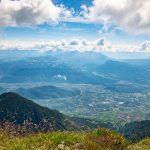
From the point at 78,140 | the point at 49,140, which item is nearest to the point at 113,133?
the point at 78,140

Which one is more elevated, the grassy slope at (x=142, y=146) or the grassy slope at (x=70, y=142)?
the grassy slope at (x=70, y=142)

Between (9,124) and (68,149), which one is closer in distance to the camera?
(68,149)

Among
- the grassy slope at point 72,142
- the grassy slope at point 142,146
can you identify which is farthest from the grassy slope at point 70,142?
the grassy slope at point 142,146

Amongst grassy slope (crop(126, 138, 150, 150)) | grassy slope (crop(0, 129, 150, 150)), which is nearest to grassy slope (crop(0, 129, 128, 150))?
grassy slope (crop(0, 129, 150, 150))

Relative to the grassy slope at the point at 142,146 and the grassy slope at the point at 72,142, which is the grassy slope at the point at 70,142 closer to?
the grassy slope at the point at 72,142

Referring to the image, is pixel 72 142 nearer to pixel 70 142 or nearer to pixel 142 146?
pixel 70 142

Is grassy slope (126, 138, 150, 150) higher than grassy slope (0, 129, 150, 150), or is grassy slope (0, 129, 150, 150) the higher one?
grassy slope (0, 129, 150, 150)

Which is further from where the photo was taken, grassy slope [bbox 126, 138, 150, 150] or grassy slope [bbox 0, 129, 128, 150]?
grassy slope [bbox 126, 138, 150, 150]

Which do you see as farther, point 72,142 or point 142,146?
point 142,146

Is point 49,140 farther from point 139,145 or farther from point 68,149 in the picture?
point 139,145

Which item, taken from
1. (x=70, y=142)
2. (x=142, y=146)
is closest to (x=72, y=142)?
(x=70, y=142)

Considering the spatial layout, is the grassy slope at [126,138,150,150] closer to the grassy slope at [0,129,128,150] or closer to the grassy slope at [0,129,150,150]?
the grassy slope at [0,129,150,150]
